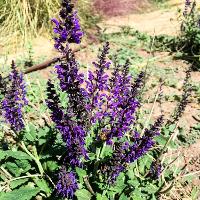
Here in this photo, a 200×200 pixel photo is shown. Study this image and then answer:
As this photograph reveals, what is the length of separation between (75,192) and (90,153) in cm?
40

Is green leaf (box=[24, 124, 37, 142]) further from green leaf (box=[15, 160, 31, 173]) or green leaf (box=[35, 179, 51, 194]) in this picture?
green leaf (box=[35, 179, 51, 194])

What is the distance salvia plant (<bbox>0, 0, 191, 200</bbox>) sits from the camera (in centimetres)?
250

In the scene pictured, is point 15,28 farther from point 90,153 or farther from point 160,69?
point 90,153

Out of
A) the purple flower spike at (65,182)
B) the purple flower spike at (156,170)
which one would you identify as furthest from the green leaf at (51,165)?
the purple flower spike at (156,170)

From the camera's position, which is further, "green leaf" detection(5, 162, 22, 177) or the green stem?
"green leaf" detection(5, 162, 22, 177)

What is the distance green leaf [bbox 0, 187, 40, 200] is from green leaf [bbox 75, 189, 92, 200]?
0.41 metres

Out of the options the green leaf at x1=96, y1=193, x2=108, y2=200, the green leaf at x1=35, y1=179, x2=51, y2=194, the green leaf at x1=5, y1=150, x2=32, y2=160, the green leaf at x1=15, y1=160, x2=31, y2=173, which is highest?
the green leaf at x1=5, y1=150, x2=32, y2=160

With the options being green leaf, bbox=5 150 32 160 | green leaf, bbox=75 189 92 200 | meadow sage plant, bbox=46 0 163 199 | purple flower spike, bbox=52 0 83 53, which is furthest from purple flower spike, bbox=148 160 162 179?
purple flower spike, bbox=52 0 83 53

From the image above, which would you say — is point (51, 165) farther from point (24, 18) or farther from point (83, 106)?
point (24, 18)

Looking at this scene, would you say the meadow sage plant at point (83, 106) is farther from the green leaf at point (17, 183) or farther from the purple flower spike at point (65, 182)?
the green leaf at point (17, 183)

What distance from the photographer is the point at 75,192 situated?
9.97 feet

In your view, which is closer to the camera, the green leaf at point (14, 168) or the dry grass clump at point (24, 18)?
the green leaf at point (14, 168)

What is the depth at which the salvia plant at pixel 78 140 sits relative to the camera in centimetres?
250

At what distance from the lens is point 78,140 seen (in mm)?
2670
